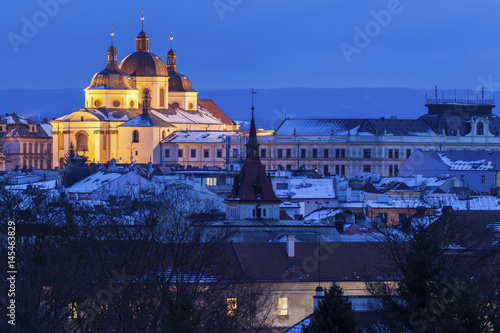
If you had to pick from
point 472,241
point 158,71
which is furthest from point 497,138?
point 472,241

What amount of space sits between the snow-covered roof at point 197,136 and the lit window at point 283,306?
118 metres

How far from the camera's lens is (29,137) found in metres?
182

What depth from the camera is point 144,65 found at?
579 ft

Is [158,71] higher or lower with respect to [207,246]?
higher

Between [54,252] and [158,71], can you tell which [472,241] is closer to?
[54,252]

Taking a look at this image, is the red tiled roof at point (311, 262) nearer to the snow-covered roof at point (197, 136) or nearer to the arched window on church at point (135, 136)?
the snow-covered roof at point (197, 136)

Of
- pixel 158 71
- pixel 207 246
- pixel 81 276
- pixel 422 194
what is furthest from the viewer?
pixel 158 71

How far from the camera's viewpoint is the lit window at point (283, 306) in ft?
134

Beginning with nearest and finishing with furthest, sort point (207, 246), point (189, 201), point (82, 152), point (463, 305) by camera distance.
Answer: point (463, 305) < point (207, 246) < point (189, 201) < point (82, 152)

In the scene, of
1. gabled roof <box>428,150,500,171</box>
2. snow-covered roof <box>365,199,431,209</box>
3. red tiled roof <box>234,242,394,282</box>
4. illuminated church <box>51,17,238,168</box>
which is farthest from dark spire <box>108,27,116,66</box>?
red tiled roof <box>234,242,394,282</box>

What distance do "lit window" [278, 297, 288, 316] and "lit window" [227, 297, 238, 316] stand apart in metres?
3.54

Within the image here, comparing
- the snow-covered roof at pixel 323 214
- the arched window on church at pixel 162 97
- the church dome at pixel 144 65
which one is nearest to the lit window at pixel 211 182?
the snow-covered roof at pixel 323 214

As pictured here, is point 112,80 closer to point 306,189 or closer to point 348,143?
point 348,143

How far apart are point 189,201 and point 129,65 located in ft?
374
